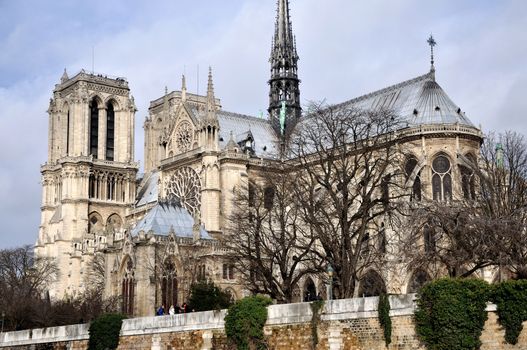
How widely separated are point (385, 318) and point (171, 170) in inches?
1863

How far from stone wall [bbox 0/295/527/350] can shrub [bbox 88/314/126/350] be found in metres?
0.30

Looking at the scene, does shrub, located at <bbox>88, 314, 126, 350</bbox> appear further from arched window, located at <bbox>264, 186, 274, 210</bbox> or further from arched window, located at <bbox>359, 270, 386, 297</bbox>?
arched window, located at <bbox>359, 270, 386, 297</bbox>

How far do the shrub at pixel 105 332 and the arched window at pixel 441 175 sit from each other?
26133mm

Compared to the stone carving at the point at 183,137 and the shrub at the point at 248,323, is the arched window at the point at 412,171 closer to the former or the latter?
the stone carving at the point at 183,137

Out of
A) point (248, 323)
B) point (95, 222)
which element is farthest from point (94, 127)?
point (248, 323)

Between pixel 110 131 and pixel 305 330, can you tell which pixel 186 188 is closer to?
pixel 110 131

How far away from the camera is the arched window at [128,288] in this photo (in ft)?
180

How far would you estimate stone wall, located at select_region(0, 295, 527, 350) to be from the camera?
26703 mm

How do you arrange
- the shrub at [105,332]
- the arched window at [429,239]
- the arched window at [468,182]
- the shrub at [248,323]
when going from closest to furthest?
the shrub at [248,323], the shrub at [105,332], the arched window at [429,239], the arched window at [468,182]

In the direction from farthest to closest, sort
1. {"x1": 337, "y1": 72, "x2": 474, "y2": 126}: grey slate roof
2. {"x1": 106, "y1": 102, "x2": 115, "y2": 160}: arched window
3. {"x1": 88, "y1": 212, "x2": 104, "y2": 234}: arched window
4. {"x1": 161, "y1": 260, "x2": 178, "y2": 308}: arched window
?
1. {"x1": 106, "y1": 102, "x2": 115, "y2": 160}: arched window
2. {"x1": 88, "y1": 212, "x2": 104, "y2": 234}: arched window
3. {"x1": 337, "y1": 72, "x2": 474, "y2": 126}: grey slate roof
4. {"x1": 161, "y1": 260, "x2": 178, "y2": 308}: arched window

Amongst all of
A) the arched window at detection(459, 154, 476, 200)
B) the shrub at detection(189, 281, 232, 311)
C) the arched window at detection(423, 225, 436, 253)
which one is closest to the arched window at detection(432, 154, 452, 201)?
the arched window at detection(459, 154, 476, 200)

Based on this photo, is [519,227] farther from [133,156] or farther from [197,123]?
[133,156]

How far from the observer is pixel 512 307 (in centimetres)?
2480

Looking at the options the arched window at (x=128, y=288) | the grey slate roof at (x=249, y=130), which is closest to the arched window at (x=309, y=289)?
the arched window at (x=128, y=288)
